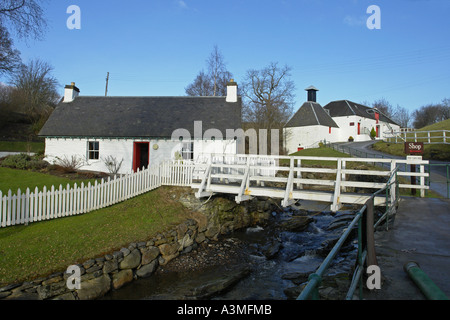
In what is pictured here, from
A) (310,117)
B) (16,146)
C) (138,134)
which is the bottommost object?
(16,146)

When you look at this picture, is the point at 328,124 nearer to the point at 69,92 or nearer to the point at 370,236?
the point at 69,92

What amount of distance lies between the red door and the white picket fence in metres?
5.65

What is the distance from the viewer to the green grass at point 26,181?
12.8 m

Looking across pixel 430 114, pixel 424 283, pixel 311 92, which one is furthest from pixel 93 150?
pixel 430 114

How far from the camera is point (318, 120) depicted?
4375 cm

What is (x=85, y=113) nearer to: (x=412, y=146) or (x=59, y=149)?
(x=59, y=149)

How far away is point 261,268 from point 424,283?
22.1ft

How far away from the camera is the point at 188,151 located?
1952 cm

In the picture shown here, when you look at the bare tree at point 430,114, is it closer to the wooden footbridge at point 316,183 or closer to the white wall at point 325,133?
the white wall at point 325,133

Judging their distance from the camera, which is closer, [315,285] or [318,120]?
[315,285]
